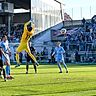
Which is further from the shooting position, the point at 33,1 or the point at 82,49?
the point at 33,1

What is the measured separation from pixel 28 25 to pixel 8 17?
36908mm

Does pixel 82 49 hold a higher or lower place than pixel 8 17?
lower

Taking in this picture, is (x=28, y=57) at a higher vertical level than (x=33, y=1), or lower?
lower

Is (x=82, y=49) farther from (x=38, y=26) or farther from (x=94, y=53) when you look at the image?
(x=38, y=26)

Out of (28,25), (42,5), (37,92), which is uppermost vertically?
(42,5)

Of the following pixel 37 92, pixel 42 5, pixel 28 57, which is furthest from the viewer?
pixel 42 5

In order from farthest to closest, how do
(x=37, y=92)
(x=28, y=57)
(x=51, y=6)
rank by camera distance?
(x=51, y=6), (x=28, y=57), (x=37, y=92)

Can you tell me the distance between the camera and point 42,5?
67.5 metres

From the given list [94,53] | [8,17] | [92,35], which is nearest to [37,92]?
[94,53]

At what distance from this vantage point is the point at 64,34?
→ 192ft

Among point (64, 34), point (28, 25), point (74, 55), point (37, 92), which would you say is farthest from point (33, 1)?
point (37, 92)

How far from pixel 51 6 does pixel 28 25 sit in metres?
46.7

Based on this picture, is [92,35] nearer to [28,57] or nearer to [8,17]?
[8,17]

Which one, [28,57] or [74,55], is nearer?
[28,57]
